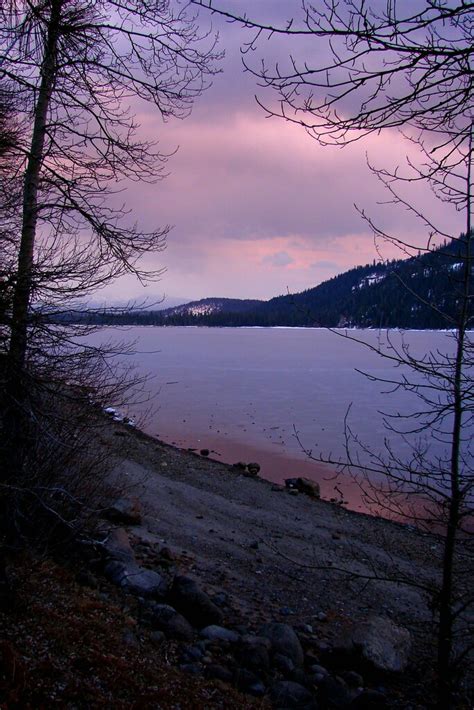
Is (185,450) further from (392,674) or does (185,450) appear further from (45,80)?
(45,80)

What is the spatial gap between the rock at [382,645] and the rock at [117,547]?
328cm

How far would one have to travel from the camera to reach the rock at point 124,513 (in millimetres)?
9109

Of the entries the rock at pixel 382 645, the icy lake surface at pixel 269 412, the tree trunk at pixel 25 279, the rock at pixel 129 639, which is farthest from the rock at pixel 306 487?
the tree trunk at pixel 25 279

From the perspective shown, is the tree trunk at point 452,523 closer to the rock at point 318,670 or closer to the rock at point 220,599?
the rock at point 318,670

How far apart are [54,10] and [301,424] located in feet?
59.8

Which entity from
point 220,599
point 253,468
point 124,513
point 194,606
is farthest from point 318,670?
point 253,468

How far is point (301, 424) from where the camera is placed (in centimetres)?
2117

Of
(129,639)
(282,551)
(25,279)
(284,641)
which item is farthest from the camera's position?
(282,551)

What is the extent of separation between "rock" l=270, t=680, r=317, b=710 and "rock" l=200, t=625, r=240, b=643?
0.90 meters

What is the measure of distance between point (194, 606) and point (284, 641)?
120 cm

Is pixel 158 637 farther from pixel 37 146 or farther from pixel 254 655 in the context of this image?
pixel 37 146

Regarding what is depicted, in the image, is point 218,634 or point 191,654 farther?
point 218,634

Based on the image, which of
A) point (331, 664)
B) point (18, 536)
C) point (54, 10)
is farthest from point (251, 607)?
point (54, 10)

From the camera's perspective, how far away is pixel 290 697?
469 centimetres
